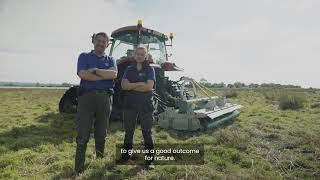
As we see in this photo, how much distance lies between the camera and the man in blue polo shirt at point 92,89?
14.8 ft

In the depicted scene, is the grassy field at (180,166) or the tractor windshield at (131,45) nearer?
the grassy field at (180,166)

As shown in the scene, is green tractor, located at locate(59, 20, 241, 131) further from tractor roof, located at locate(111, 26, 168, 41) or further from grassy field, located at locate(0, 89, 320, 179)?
grassy field, located at locate(0, 89, 320, 179)

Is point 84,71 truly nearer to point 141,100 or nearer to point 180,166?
point 141,100

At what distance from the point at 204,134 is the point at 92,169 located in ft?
11.9

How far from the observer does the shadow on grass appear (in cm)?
619

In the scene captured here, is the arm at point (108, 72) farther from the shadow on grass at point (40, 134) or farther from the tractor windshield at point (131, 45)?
the tractor windshield at point (131, 45)

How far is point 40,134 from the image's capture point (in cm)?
736

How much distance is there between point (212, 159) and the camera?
5344 millimetres

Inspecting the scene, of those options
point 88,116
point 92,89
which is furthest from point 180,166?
point 92,89

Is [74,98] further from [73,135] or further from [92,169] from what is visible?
[92,169]

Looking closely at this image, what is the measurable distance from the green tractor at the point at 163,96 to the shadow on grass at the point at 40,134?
88 cm

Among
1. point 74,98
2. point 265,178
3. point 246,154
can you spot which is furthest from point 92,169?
point 74,98

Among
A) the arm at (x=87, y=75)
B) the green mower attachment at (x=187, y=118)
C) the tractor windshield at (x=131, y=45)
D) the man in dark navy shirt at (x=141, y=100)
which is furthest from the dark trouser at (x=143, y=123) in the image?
the tractor windshield at (x=131, y=45)

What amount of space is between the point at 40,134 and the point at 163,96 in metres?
3.71
